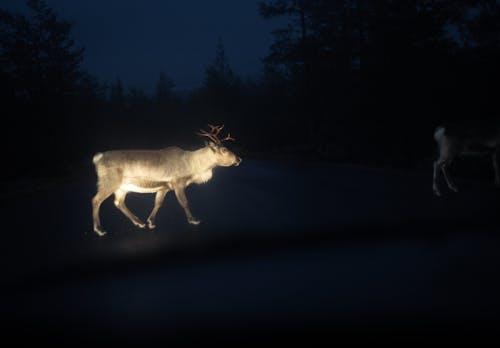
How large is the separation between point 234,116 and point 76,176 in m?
31.2

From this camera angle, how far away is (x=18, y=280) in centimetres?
587

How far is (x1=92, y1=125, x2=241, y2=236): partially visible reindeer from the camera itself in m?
8.12

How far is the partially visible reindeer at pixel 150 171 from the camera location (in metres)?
8.12

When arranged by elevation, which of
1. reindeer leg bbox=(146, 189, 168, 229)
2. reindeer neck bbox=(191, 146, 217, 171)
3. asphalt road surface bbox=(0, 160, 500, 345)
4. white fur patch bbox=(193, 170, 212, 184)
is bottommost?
asphalt road surface bbox=(0, 160, 500, 345)

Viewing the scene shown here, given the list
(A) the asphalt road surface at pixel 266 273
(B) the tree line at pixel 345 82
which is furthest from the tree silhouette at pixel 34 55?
(A) the asphalt road surface at pixel 266 273

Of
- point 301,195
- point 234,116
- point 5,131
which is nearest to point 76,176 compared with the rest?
point 5,131

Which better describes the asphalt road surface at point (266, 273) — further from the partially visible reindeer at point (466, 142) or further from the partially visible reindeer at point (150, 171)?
the partially visible reindeer at point (466, 142)

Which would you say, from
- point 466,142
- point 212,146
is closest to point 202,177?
point 212,146

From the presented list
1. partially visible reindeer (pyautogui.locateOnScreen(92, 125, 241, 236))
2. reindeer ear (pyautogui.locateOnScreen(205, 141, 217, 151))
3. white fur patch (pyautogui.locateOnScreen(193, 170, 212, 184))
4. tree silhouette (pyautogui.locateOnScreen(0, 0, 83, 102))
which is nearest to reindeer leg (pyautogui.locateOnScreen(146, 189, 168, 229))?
partially visible reindeer (pyautogui.locateOnScreen(92, 125, 241, 236))

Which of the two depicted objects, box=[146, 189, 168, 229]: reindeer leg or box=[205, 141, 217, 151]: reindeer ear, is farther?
box=[205, 141, 217, 151]: reindeer ear

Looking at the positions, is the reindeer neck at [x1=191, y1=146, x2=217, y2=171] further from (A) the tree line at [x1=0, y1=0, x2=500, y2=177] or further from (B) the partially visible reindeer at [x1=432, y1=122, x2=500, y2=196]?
(A) the tree line at [x1=0, y1=0, x2=500, y2=177]

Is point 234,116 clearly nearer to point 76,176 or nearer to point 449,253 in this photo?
point 76,176

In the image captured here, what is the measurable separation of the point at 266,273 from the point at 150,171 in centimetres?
382

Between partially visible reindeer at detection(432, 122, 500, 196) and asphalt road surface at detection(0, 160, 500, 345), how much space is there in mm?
940
